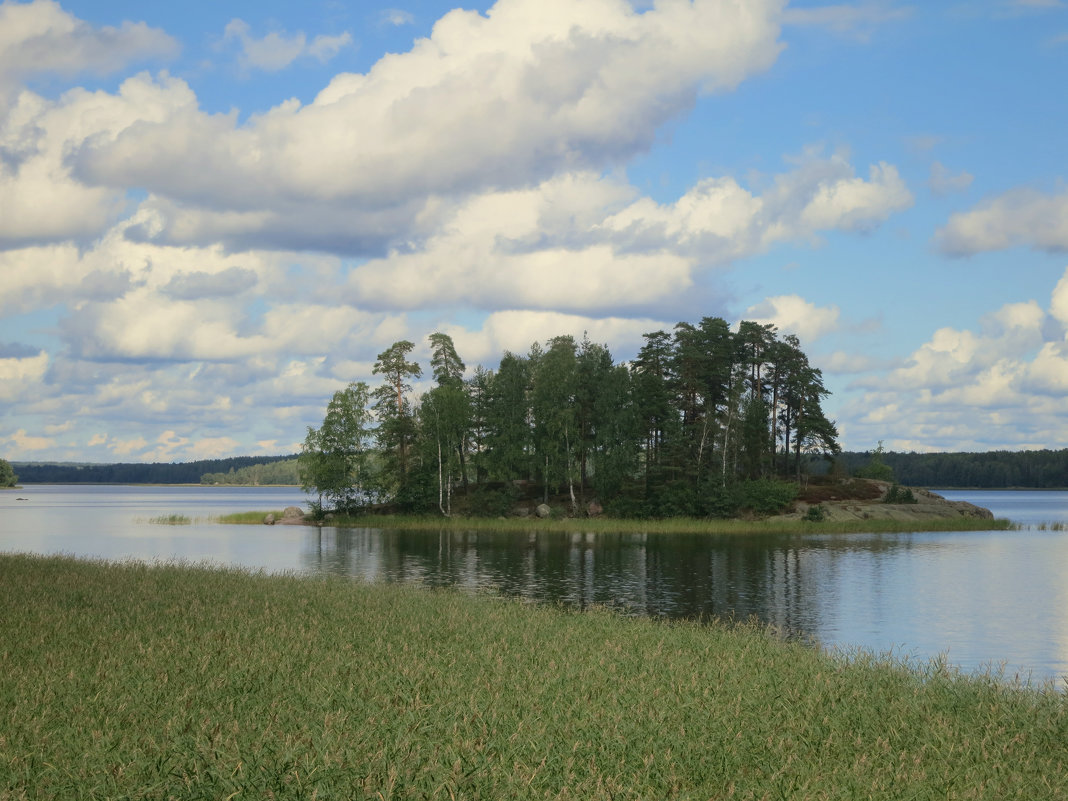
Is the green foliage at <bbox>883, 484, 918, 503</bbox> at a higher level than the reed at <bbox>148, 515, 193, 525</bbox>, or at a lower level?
higher

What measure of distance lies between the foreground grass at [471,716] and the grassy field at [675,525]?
52876mm

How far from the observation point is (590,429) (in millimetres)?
84125

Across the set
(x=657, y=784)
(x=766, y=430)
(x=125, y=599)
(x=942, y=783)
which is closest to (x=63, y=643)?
(x=125, y=599)

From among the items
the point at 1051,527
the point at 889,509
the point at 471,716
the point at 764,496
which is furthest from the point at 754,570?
the point at 1051,527

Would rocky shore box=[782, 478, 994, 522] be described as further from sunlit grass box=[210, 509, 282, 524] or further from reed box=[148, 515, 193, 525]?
reed box=[148, 515, 193, 525]

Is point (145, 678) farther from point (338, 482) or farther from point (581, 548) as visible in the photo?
point (338, 482)

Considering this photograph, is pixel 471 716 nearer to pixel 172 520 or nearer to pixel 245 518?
pixel 172 520

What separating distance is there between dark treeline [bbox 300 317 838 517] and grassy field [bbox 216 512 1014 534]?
3520 millimetres

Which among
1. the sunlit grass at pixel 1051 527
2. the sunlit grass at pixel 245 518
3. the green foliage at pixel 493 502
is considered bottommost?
the sunlit grass at pixel 1051 527

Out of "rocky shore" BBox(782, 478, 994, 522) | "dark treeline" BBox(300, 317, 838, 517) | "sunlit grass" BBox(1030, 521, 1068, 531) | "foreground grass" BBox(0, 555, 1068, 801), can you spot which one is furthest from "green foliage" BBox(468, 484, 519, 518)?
"foreground grass" BBox(0, 555, 1068, 801)

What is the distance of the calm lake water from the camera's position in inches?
1083

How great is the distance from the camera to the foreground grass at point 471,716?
8.42 metres

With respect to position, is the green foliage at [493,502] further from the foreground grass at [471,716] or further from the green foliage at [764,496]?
the foreground grass at [471,716]

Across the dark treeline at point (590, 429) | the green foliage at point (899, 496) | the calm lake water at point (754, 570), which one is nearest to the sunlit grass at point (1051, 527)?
the calm lake water at point (754, 570)
